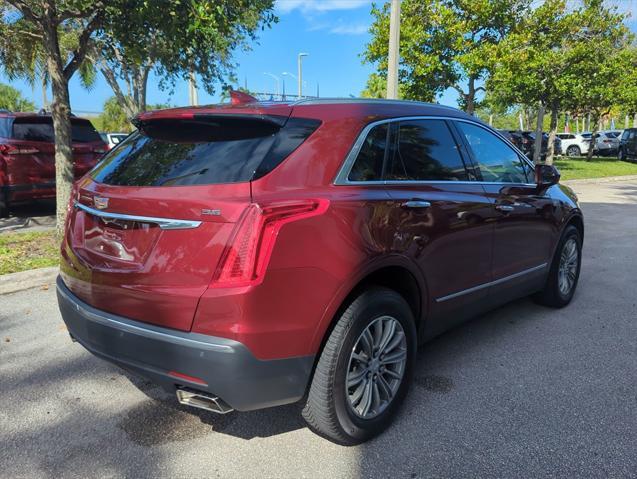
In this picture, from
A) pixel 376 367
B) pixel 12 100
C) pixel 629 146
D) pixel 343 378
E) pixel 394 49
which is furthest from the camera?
pixel 12 100

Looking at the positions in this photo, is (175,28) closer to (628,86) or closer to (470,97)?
(470,97)

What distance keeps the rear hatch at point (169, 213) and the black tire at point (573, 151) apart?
36.1m

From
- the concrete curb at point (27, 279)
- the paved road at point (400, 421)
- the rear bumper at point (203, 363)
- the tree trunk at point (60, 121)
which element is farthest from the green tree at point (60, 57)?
the rear bumper at point (203, 363)

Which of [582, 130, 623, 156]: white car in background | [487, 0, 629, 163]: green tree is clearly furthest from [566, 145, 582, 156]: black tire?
[487, 0, 629, 163]: green tree

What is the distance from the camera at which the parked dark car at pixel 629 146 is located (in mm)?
28528

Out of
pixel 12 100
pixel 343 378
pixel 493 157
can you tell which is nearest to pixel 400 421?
pixel 343 378

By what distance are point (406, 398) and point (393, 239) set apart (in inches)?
42.6

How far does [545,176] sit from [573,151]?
111 ft

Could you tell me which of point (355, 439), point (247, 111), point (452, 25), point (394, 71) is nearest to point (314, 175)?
point (247, 111)

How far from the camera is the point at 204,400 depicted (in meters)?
2.40

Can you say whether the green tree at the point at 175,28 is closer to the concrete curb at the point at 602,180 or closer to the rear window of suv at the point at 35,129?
the rear window of suv at the point at 35,129

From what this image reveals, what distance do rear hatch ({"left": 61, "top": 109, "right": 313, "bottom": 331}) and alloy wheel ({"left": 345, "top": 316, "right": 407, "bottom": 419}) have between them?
0.91m

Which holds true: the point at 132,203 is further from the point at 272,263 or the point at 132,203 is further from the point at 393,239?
the point at 393,239

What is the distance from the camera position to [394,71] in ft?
31.4
